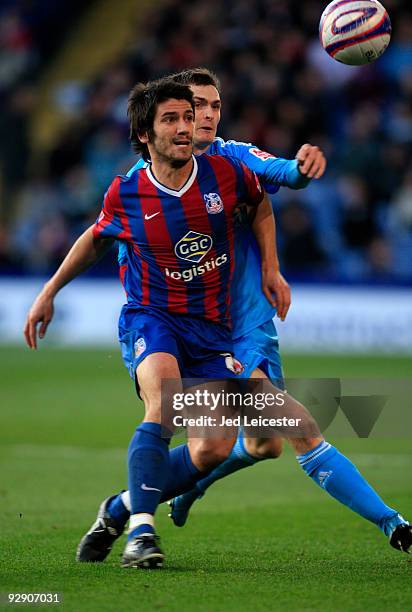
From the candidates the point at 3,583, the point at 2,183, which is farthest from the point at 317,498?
the point at 2,183

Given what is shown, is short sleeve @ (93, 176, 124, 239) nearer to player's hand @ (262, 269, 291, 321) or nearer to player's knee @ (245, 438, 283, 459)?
player's hand @ (262, 269, 291, 321)

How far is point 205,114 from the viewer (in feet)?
19.1

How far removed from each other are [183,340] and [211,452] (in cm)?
52

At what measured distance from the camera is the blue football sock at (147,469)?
4980mm

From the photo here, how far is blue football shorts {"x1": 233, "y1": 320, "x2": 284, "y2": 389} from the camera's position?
5.62 meters

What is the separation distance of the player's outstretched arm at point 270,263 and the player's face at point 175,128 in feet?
1.88

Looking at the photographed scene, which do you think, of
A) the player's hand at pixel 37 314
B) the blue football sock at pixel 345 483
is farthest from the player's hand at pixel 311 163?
the player's hand at pixel 37 314

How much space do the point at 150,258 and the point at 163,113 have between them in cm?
66

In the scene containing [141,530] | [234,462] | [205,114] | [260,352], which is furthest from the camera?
[234,462]

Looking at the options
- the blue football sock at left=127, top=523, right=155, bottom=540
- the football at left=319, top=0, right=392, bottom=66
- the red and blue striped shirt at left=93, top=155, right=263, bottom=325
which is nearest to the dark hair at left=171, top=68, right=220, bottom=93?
the red and blue striped shirt at left=93, top=155, right=263, bottom=325

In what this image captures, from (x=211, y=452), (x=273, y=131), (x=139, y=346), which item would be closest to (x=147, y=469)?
(x=211, y=452)

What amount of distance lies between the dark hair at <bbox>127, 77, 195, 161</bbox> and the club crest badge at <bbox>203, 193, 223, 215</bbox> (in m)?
0.38

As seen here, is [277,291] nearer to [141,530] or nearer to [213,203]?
[213,203]

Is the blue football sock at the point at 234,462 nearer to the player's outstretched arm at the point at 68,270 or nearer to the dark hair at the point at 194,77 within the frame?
the player's outstretched arm at the point at 68,270
